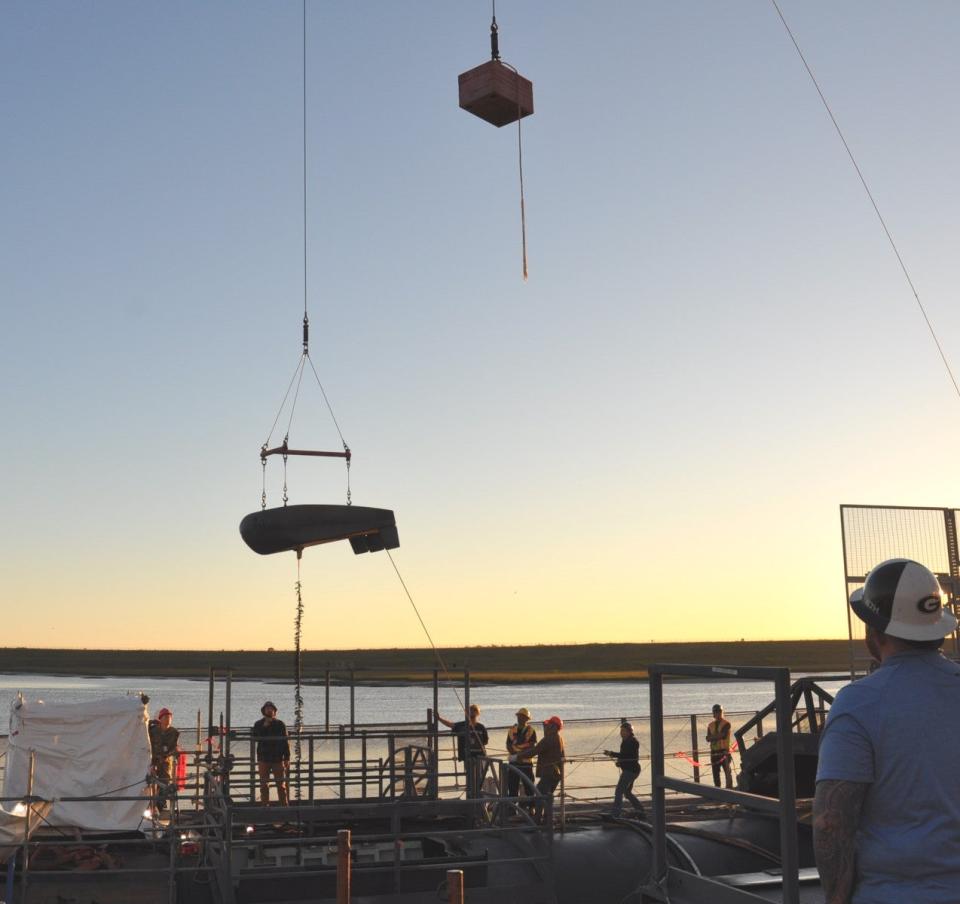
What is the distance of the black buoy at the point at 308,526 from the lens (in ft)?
59.7

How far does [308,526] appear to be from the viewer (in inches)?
722

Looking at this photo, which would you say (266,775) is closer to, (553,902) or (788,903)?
(553,902)

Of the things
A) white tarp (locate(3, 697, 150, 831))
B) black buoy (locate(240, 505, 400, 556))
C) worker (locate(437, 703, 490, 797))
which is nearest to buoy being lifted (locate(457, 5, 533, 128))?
black buoy (locate(240, 505, 400, 556))

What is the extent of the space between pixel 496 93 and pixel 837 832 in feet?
39.0

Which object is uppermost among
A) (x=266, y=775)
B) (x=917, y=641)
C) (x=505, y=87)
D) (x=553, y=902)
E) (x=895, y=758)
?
(x=505, y=87)

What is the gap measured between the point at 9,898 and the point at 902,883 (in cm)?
1294

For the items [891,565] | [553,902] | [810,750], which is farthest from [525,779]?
[891,565]

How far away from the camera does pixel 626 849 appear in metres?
15.8

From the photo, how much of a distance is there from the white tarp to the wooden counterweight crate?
9713 millimetres

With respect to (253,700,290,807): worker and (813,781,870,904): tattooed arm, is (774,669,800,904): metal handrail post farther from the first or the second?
(253,700,290,807): worker

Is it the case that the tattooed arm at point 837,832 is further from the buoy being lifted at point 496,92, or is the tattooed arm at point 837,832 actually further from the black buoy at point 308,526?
the black buoy at point 308,526

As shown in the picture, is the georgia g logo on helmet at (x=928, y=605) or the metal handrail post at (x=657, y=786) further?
the metal handrail post at (x=657, y=786)

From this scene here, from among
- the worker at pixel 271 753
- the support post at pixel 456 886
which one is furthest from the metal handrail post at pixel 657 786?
the worker at pixel 271 753

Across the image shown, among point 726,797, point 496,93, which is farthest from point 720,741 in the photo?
point 726,797
